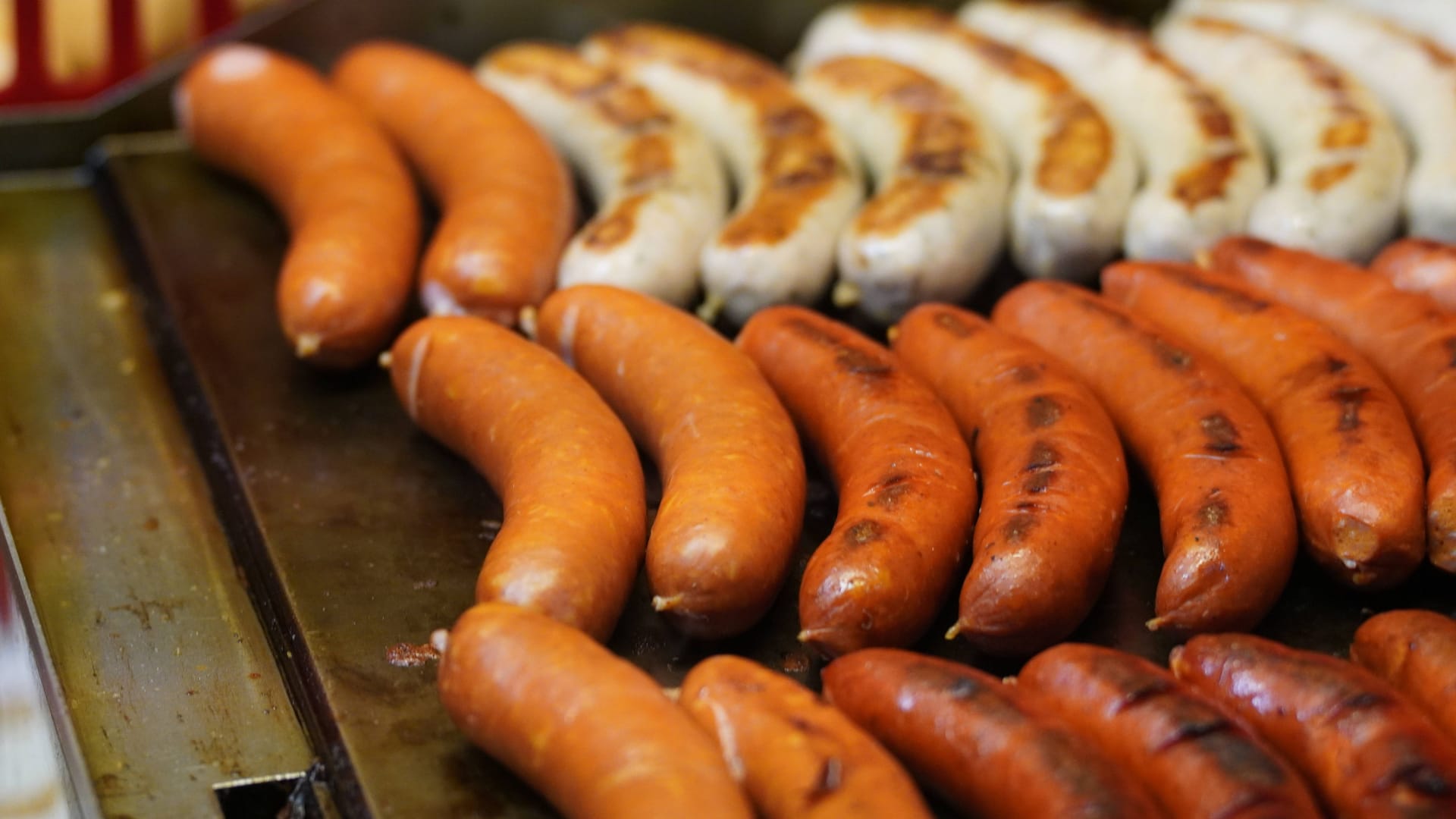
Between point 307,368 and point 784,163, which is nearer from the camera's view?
point 307,368

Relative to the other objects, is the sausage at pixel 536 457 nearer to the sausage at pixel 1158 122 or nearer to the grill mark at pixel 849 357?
the grill mark at pixel 849 357

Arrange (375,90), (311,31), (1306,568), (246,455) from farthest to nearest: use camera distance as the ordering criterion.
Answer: (311,31) < (375,90) < (246,455) < (1306,568)

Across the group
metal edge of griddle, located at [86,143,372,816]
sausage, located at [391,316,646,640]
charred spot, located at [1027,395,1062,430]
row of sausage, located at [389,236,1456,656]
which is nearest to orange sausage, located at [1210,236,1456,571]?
row of sausage, located at [389,236,1456,656]

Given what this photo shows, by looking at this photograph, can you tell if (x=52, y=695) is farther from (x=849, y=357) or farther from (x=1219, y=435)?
(x=1219, y=435)

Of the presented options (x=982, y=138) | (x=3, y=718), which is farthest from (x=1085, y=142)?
(x=3, y=718)

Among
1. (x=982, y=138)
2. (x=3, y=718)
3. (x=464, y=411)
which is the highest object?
(x=982, y=138)

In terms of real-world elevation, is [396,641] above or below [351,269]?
below

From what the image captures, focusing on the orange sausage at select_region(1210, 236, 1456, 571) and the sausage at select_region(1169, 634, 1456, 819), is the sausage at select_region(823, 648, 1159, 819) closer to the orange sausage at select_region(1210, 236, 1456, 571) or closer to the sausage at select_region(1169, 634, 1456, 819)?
the sausage at select_region(1169, 634, 1456, 819)

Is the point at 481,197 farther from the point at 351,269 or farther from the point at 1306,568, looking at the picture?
the point at 1306,568
